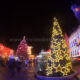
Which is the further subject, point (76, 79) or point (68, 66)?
point (68, 66)

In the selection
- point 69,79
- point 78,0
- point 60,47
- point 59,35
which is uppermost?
point 78,0

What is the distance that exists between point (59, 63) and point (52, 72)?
81cm

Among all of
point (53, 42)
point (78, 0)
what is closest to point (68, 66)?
point (53, 42)

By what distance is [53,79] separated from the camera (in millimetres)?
8688

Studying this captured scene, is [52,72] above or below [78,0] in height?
below

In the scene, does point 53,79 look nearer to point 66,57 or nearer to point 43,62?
point 66,57

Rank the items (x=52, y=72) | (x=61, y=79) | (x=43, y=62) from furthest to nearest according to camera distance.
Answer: (x=43, y=62) → (x=52, y=72) → (x=61, y=79)

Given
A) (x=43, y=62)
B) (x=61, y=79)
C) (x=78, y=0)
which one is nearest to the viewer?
(x=61, y=79)

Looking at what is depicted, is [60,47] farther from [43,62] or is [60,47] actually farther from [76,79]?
[43,62]

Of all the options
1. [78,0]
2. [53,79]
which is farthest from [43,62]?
[78,0]

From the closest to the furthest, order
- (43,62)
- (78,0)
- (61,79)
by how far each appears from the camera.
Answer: (61,79) < (43,62) < (78,0)

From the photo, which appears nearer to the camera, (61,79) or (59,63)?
(61,79)

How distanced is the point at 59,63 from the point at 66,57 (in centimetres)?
71

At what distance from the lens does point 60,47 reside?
386 inches
